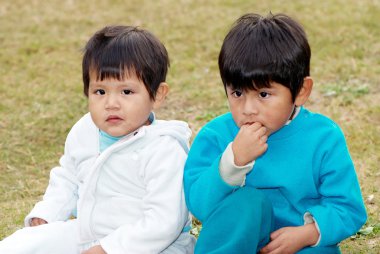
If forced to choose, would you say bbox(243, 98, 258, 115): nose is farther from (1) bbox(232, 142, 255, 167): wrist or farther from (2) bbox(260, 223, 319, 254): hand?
(2) bbox(260, 223, 319, 254): hand

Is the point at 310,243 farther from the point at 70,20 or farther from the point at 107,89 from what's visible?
the point at 70,20

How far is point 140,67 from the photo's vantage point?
11.9 ft

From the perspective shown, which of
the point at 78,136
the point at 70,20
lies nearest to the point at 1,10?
the point at 70,20

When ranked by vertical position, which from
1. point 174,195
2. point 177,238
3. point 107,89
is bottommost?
point 177,238

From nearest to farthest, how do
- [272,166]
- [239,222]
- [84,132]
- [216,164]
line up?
[239,222]
[216,164]
[272,166]
[84,132]

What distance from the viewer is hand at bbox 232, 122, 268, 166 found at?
3.26 meters

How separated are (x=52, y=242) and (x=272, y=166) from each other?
1.10 m


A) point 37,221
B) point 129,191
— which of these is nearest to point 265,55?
point 129,191

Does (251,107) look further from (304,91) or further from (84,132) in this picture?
(84,132)

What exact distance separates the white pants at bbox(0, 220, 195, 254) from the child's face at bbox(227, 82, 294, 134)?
730 mm

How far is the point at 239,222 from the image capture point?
3.25m

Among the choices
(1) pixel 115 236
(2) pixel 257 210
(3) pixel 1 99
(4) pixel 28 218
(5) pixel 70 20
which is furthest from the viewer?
(5) pixel 70 20

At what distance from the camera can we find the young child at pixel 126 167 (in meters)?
3.51

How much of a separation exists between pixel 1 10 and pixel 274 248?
24.9 feet
